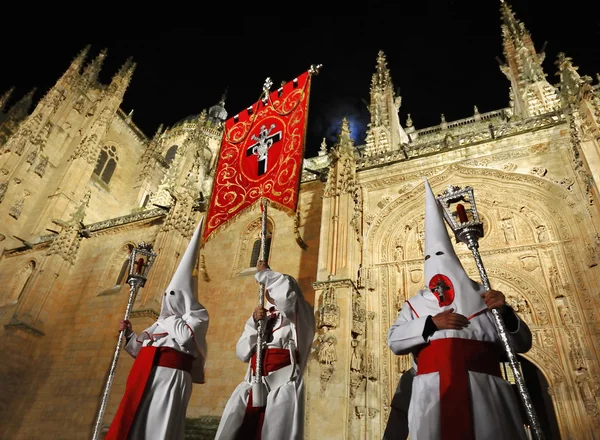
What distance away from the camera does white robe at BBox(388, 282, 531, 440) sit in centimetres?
267

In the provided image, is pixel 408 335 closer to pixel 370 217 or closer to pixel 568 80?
pixel 370 217

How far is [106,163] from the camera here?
25.9m

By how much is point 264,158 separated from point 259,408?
5508 millimetres

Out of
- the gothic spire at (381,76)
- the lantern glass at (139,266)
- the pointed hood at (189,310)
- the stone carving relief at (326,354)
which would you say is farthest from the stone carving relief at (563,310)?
the gothic spire at (381,76)

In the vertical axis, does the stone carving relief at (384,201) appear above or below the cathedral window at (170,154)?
below

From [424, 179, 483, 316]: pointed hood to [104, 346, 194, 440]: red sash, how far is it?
2961 mm

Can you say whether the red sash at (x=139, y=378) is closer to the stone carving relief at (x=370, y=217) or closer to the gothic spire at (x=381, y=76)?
the stone carving relief at (x=370, y=217)

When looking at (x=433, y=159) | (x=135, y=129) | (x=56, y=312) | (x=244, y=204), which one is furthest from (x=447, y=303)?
(x=135, y=129)

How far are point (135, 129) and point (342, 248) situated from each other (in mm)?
25329

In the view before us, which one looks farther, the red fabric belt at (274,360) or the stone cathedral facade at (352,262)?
the stone cathedral facade at (352,262)

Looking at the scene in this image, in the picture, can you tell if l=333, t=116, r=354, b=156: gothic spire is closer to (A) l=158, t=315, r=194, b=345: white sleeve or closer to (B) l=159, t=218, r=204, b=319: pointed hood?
(B) l=159, t=218, r=204, b=319: pointed hood

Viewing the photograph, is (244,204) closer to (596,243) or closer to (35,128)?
(596,243)

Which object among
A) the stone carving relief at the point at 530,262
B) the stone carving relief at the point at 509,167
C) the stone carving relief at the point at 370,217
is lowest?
the stone carving relief at the point at 530,262

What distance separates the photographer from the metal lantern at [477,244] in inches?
109
